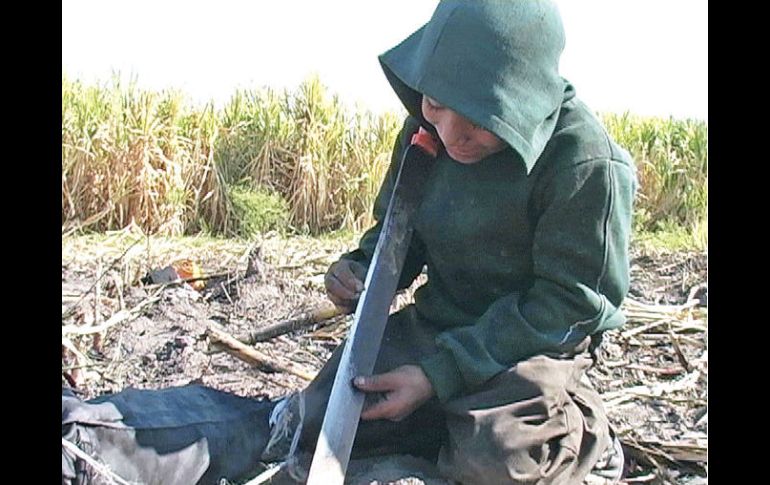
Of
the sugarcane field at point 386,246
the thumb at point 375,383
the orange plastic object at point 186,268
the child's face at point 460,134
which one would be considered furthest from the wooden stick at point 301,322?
the child's face at point 460,134

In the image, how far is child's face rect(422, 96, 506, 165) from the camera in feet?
3.98

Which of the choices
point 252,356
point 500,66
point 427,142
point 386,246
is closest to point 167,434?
point 252,356

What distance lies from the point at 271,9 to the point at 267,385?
49 cm

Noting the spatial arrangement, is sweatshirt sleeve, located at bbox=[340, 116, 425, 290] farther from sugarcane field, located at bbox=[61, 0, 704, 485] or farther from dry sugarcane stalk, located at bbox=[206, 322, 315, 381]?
dry sugarcane stalk, located at bbox=[206, 322, 315, 381]

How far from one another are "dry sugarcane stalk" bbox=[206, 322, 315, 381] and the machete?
0.16 metres

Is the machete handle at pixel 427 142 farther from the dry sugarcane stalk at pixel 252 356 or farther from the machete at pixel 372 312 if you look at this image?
the dry sugarcane stalk at pixel 252 356

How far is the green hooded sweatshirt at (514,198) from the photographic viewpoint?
3.84 feet

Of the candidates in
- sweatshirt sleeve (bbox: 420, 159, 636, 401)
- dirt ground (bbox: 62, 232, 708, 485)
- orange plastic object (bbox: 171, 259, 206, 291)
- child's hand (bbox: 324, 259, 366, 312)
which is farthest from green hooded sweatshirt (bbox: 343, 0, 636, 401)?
orange plastic object (bbox: 171, 259, 206, 291)

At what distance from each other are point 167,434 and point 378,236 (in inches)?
13.9

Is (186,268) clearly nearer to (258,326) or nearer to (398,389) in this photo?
(258,326)

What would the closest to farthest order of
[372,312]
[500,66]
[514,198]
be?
[500,66] → [514,198] → [372,312]

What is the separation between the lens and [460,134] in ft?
4.02

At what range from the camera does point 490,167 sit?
1275 millimetres
